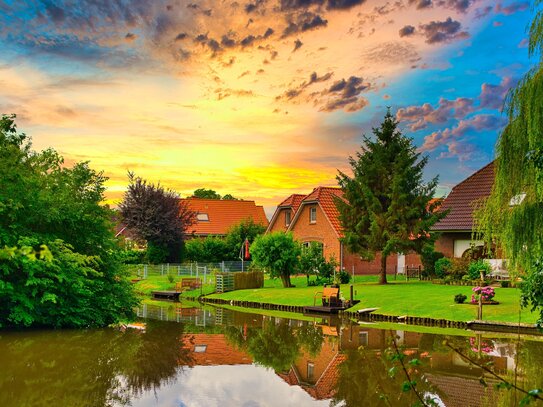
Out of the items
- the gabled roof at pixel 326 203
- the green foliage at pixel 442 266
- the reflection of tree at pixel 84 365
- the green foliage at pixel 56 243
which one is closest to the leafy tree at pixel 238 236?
the gabled roof at pixel 326 203

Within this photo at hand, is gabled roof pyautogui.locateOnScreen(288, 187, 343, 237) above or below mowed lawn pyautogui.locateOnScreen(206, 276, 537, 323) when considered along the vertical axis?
above

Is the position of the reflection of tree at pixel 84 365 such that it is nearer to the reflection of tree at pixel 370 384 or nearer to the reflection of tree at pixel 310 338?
the reflection of tree at pixel 310 338

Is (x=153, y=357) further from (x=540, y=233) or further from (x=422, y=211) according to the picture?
(x=422, y=211)

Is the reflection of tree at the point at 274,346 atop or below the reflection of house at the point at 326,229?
below

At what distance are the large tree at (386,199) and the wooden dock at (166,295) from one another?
11.1m

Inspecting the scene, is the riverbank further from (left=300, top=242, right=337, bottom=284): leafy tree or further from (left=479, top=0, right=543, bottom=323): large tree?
(left=479, top=0, right=543, bottom=323): large tree

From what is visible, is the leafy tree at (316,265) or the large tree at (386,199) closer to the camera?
the large tree at (386,199)

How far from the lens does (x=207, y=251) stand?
174 ft

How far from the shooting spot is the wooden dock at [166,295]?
40.6m

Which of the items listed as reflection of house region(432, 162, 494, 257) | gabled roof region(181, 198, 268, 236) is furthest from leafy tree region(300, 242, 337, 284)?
gabled roof region(181, 198, 268, 236)

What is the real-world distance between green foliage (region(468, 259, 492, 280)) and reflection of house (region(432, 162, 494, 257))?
3.82 m

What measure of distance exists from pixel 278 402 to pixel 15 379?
6233 millimetres

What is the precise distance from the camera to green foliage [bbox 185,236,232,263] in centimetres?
5297

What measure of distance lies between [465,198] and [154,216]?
2313 centimetres
